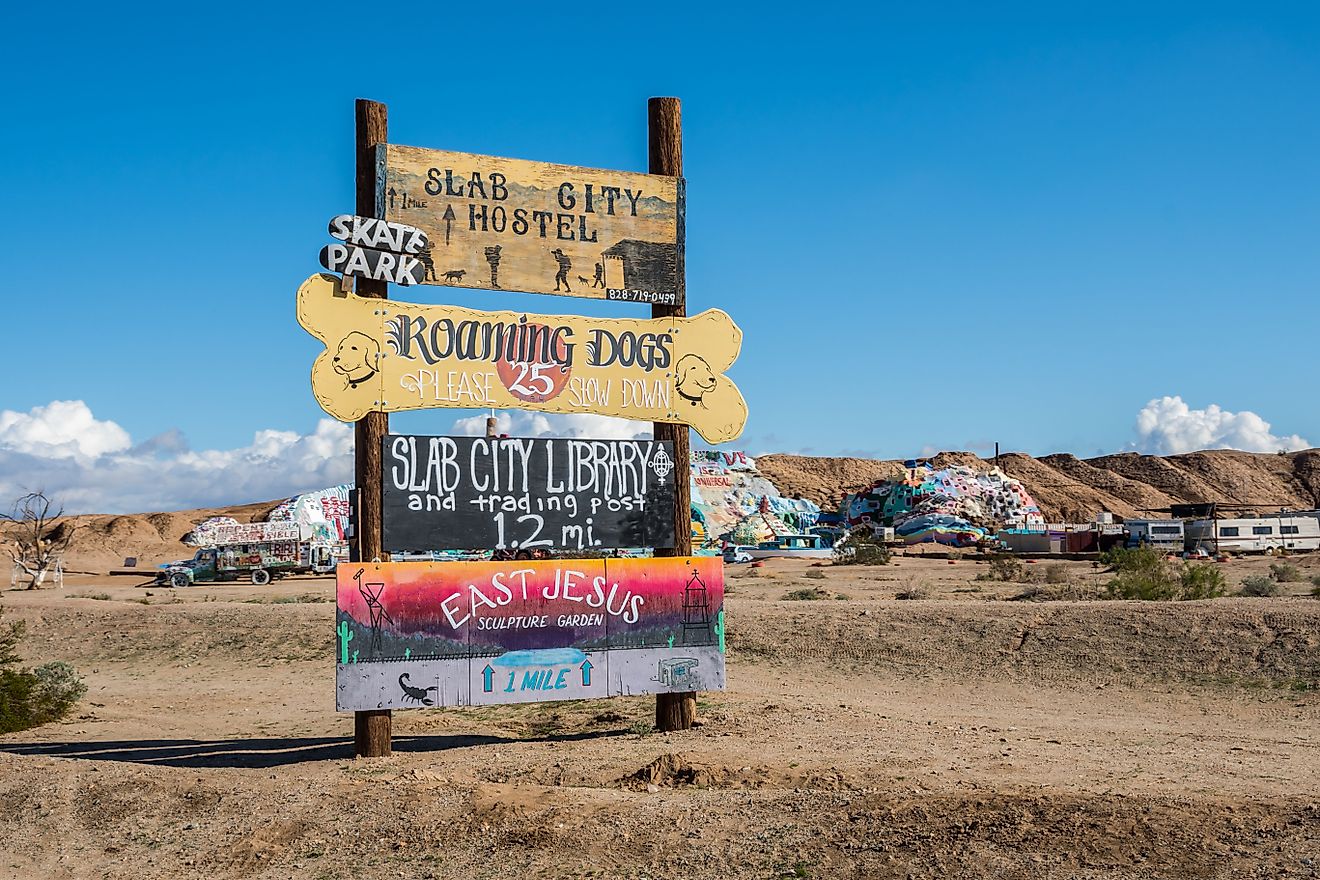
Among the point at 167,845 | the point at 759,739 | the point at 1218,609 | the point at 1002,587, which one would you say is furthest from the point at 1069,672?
the point at 1002,587

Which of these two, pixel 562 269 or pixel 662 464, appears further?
pixel 662 464

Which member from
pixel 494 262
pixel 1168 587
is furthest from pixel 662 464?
pixel 1168 587

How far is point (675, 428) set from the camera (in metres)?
11.4

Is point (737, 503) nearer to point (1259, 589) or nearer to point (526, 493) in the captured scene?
point (1259, 589)

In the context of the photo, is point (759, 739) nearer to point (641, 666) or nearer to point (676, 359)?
→ point (641, 666)

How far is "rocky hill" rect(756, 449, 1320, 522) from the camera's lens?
Result: 105m

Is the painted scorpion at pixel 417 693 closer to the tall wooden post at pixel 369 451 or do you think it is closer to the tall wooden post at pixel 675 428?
the tall wooden post at pixel 369 451

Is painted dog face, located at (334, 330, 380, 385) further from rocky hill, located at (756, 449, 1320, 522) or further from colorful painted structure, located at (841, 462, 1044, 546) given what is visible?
rocky hill, located at (756, 449, 1320, 522)

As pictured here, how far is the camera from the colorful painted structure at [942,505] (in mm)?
65688

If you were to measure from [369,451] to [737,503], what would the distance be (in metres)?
54.9

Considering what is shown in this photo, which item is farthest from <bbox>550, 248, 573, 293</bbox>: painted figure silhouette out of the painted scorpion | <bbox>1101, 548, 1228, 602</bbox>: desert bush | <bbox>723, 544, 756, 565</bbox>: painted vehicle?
<bbox>723, 544, 756, 565</bbox>: painted vehicle

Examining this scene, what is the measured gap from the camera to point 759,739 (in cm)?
1062

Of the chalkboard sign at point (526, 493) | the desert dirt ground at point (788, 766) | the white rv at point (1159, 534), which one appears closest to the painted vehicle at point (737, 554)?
the white rv at point (1159, 534)

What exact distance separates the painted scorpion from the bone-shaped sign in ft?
8.05
